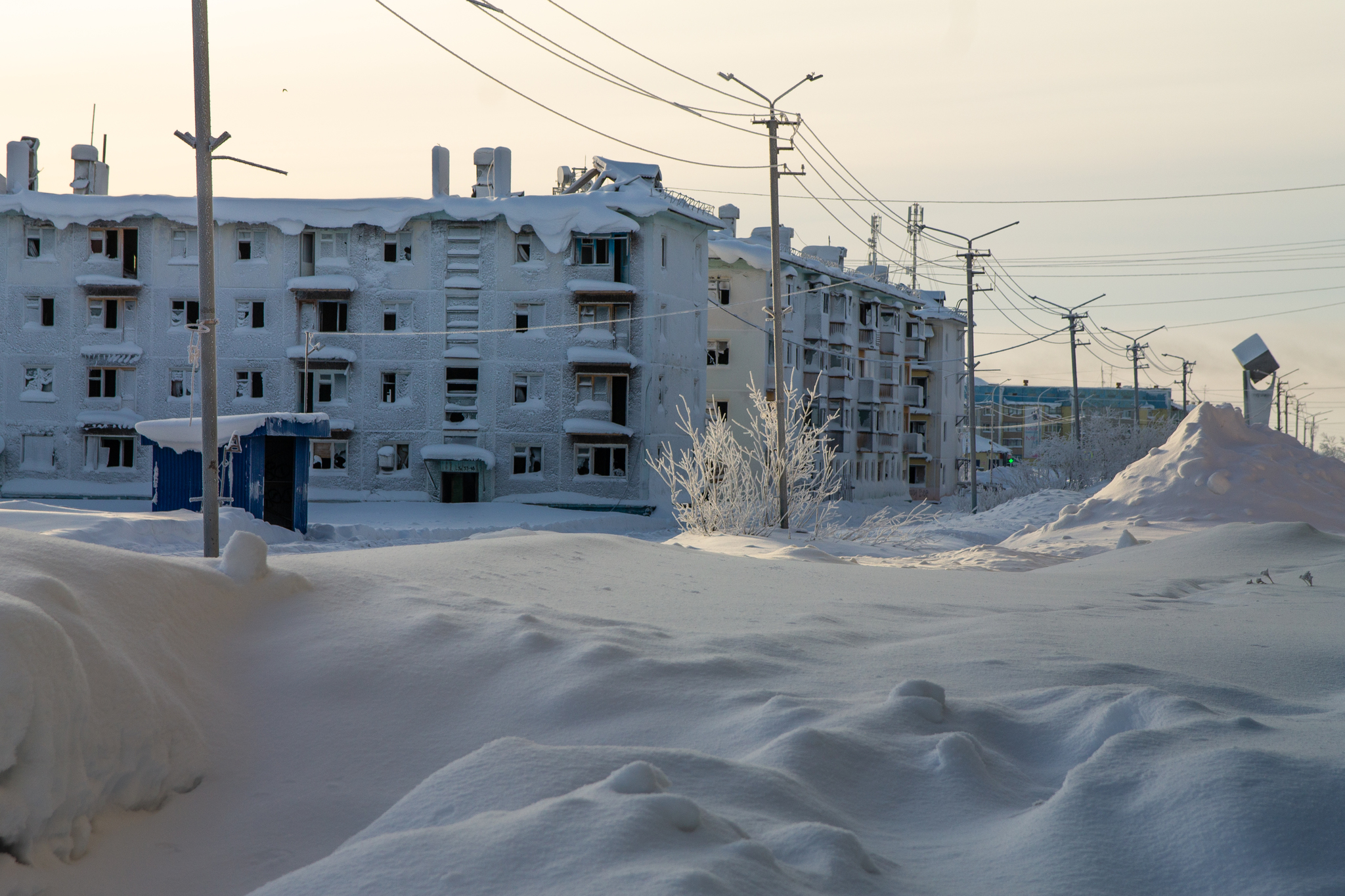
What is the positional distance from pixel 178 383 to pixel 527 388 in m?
13.4

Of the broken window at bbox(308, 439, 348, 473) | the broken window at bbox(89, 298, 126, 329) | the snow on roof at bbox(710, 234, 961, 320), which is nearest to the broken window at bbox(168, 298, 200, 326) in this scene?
the broken window at bbox(89, 298, 126, 329)

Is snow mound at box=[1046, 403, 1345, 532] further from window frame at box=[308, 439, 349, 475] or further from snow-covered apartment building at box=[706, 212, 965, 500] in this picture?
window frame at box=[308, 439, 349, 475]

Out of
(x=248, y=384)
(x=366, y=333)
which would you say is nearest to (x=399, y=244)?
(x=366, y=333)

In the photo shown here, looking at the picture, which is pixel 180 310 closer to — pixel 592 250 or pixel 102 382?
pixel 102 382

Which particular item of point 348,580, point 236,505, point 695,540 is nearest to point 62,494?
point 236,505

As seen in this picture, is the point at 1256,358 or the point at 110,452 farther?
the point at 110,452

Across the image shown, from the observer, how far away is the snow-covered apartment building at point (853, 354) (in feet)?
167

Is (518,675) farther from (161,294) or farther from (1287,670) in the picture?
(161,294)

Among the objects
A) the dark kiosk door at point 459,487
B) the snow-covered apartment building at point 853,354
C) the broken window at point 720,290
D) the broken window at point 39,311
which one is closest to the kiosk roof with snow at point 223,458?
the dark kiosk door at point 459,487

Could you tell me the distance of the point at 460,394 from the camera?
42.0 m

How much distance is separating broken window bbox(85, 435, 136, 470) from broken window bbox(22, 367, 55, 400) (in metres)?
2.66

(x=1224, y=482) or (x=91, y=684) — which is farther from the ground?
(x=1224, y=482)

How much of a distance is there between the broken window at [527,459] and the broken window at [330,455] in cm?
647

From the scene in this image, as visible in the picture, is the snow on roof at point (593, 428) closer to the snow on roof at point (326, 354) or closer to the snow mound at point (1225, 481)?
the snow on roof at point (326, 354)
